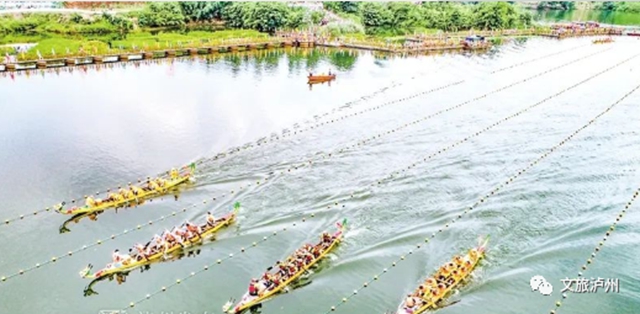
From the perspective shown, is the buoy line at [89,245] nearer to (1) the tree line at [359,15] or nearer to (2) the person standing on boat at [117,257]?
(2) the person standing on boat at [117,257]

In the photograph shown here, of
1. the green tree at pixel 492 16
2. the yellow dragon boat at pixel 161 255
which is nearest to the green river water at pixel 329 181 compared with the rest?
the yellow dragon boat at pixel 161 255

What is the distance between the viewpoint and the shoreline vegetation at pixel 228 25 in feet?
179

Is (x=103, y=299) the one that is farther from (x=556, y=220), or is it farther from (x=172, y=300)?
(x=556, y=220)

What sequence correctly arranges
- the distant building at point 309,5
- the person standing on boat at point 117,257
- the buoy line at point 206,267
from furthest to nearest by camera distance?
the distant building at point 309,5 → the person standing on boat at point 117,257 → the buoy line at point 206,267

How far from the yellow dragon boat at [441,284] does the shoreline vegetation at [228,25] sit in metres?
42.2

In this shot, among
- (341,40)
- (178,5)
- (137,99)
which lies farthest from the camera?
(178,5)

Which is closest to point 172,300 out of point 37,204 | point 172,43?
point 37,204

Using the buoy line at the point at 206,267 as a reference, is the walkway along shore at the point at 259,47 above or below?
above

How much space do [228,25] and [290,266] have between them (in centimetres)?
5756

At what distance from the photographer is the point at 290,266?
17.6m

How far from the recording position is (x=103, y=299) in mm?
17047

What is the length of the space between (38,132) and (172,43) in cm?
2721

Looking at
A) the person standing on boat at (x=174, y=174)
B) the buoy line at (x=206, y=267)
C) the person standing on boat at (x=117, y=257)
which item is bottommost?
the buoy line at (x=206, y=267)

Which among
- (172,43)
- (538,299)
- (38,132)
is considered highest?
(172,43)
